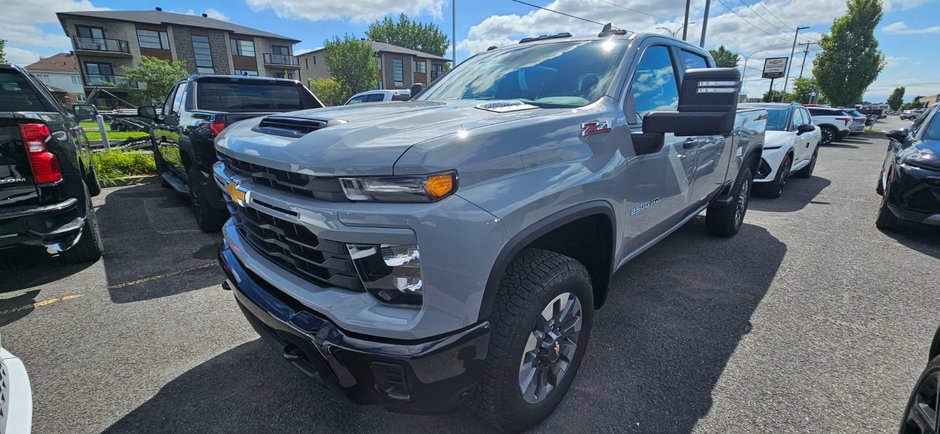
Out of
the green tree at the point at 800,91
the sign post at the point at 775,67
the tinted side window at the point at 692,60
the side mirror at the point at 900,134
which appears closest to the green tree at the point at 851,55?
the sign post at the point at 775,67

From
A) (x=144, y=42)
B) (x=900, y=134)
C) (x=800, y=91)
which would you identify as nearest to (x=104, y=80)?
(x=144, y=42)

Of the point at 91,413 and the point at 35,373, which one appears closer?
the point at 91,413

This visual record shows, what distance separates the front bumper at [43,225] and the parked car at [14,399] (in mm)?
2020

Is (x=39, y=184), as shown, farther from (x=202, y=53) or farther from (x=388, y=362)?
(x=202, y=53)

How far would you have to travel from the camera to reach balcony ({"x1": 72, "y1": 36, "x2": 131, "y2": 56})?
3659cm

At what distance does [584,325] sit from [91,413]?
2558mm

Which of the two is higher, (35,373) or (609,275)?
(609,275)

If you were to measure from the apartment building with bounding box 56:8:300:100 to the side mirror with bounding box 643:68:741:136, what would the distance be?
43.1m

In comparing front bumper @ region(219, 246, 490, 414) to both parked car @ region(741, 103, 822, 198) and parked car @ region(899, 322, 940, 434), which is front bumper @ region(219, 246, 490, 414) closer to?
parked car @ region(899, 322, 940, 434)

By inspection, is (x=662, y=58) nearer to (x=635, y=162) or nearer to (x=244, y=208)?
(x=635, y=162)

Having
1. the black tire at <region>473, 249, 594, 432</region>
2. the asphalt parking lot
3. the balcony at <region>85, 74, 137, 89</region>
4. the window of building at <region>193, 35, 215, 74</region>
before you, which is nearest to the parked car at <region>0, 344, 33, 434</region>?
the asphalt parking lot

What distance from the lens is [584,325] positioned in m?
2.21

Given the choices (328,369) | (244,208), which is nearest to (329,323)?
(328,369)

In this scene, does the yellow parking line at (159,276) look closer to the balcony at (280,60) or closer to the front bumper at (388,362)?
the front bumper at (388,362)
